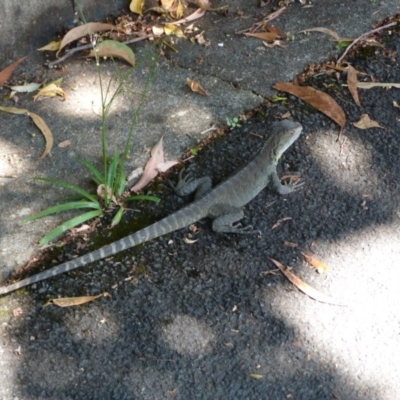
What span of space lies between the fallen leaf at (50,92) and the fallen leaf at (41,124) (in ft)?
0.61

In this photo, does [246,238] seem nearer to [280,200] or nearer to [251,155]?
[280,200]

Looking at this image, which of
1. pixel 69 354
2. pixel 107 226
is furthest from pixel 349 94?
pixel 69 354

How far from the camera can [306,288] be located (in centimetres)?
427

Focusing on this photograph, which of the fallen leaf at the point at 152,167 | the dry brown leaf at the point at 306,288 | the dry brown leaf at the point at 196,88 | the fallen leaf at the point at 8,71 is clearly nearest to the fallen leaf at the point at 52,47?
the fallen leaf at the point at 8,71

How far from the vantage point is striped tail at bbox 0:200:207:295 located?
13.5 ft

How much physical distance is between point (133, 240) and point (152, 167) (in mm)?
712

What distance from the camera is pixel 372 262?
448cm

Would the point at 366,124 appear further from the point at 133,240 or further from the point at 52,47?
the point at 52,47

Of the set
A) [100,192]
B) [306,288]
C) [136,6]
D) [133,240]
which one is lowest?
[306,288]

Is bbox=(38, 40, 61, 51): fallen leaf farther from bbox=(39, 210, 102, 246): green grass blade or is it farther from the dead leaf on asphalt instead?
bbox=(39, 210, 102, 246): green grass blade

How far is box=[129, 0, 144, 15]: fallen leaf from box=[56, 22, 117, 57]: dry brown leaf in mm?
314

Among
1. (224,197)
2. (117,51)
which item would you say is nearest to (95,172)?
(224,197)

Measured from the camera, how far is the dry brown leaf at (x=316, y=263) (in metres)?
4.39

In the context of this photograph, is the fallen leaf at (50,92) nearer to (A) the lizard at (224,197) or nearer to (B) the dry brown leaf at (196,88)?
(B) the dry brown leaf at (196,88)
